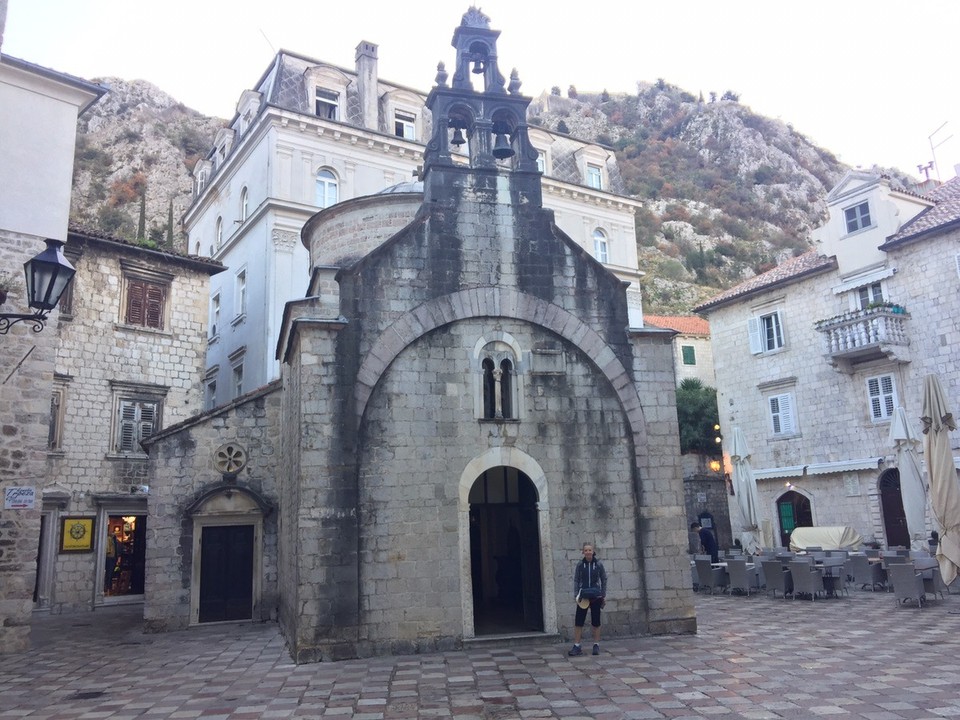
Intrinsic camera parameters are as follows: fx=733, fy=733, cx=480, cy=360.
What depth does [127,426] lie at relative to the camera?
22547 mm

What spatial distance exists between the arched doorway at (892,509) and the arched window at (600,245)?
48.1 feet

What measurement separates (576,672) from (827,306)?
2189cm

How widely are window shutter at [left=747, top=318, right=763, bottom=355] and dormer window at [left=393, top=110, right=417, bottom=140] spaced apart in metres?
15.9

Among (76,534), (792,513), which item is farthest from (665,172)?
(76,534)

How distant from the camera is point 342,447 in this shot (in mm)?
12023

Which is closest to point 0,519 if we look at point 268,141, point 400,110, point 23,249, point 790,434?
point 23,249

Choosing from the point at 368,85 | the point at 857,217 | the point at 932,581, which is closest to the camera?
the point at 932,581

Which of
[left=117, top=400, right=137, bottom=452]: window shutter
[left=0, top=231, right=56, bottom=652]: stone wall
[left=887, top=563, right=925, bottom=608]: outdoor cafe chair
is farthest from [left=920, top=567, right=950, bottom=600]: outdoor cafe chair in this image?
[left=117, top=400, right=137, bottom=452]: window shutter

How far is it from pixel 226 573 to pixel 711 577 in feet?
40.0

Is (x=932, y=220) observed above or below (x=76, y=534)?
above

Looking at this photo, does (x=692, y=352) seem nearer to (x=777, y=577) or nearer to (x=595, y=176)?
(x=595, y=176)

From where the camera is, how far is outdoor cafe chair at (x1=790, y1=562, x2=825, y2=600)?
16.8m

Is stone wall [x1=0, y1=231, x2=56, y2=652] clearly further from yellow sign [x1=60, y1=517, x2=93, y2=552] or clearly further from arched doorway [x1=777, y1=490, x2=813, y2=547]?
arched doorway [x1=777, y1=490, x2=813, y2=547]

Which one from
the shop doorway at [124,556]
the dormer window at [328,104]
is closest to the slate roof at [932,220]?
the dormer window at [328,104]
